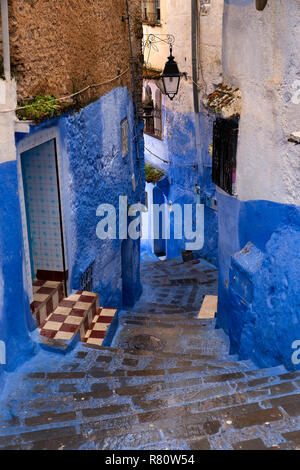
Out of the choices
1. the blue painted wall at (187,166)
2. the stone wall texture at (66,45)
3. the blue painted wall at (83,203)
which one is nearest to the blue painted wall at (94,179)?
the blue painted wall at (83,203)

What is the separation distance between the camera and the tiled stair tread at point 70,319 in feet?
20.0

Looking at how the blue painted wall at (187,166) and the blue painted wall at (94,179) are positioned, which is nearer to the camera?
the blue painted wall at (94,179)

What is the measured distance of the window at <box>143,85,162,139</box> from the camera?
55.3ft

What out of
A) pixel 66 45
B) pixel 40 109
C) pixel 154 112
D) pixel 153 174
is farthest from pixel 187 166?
pixel 40 109

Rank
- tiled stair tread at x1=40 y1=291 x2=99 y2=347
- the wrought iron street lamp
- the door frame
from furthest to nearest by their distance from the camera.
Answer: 1. the wrought iron street lamp
2. tiled stair tread at x1=40 y1=291 x2=99 y2=347
3. the door frame

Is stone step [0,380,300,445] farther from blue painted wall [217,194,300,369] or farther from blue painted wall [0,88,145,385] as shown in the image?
blue painted wall [217,194,300,369]

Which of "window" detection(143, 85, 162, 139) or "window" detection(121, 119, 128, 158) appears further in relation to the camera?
"window" detection(143, 85, 162, 139)

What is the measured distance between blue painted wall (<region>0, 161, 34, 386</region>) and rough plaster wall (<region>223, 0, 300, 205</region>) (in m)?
2.69

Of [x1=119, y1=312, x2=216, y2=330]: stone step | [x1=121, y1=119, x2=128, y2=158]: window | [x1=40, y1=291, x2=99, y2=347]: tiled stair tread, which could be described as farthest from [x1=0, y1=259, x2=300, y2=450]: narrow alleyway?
[x1=121, y1=119, x2=128, y2=158]: window

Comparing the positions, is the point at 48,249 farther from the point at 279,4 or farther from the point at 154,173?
the point at 154,173

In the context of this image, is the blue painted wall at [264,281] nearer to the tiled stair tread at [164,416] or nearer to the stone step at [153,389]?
the stone step at [153,389]

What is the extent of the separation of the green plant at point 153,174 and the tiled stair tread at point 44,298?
10.5 metres

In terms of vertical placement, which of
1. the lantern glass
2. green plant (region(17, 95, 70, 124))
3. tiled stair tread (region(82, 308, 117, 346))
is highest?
green plant (region(17, 95, 70, 124))

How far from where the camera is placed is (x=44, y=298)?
641 centimetres
